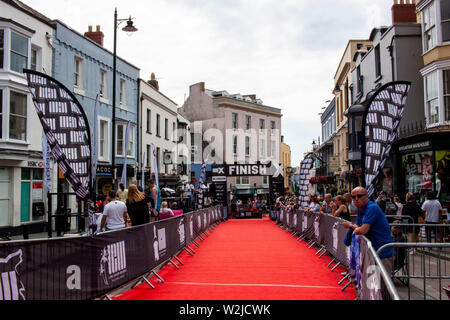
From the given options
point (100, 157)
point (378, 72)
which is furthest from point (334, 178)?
point (100, 157)

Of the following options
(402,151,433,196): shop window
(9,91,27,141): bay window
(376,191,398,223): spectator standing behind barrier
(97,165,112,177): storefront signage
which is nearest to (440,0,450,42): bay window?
(402,151,433,196): shop window

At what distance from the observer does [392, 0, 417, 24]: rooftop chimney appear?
22203 millimetres

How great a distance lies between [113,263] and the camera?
7.06 m

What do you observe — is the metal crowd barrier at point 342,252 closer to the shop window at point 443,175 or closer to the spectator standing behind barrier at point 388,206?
the spectator standing behind barrier at point 388,206

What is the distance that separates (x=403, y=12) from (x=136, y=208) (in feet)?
60.8

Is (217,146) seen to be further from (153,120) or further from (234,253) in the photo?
(234,253)

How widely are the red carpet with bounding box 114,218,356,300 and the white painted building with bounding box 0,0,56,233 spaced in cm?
913

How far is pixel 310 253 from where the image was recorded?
13.2m

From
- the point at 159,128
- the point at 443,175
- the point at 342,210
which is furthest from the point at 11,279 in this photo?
the point at 159,128

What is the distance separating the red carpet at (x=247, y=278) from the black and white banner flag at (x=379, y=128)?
7.61 ft

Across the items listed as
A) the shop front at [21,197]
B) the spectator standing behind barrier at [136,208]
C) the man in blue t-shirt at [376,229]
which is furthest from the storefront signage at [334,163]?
the man in blue t-shirt at [376,229]

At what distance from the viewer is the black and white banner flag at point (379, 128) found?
8.99 m

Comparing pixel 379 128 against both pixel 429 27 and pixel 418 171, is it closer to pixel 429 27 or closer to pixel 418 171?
pixel 418 171

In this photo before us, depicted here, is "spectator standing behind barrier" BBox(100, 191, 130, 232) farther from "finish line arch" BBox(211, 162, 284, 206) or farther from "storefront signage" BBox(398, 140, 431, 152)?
"finish line arch" BBox(211, 162, 284, 206)
